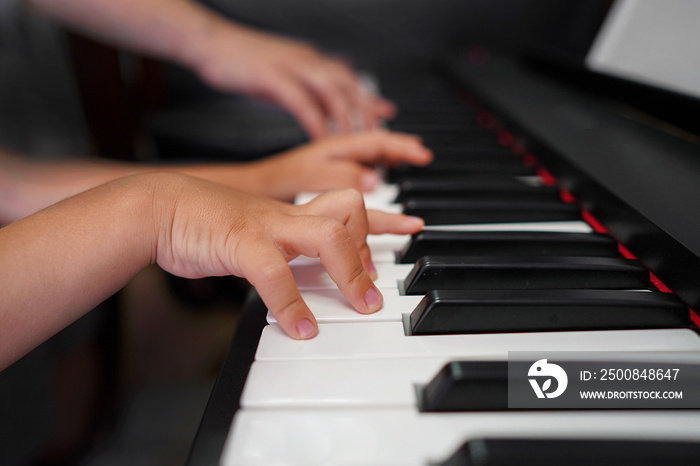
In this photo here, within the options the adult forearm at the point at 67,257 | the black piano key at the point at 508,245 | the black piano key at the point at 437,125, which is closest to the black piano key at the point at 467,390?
the black piano key at the point at 508,245

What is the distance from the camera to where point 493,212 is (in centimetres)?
70

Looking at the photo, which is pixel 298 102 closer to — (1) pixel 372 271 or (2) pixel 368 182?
(2) pixel 368 182

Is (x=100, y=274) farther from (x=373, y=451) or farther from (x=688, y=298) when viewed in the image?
(x=688, y=298)

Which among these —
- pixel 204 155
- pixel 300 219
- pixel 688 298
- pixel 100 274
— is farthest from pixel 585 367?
pixel 204 155

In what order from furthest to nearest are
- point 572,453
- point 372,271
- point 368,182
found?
point 368,182 → point 372,271 → point 572,453

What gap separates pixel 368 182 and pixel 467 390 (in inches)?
19.3

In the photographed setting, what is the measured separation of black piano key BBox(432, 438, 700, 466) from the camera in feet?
1.11

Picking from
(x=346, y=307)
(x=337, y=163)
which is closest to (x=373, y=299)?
(x=346, y=307)

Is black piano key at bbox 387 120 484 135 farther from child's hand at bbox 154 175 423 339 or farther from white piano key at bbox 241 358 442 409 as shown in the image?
white piano key at bbox 241 358 442 409

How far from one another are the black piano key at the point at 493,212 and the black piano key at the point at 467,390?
332 millimetres

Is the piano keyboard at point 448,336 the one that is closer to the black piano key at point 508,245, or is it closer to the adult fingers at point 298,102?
the black piano key at point 508,245

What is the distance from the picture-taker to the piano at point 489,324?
0.36 m

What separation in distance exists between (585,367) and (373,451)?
186 millimetres

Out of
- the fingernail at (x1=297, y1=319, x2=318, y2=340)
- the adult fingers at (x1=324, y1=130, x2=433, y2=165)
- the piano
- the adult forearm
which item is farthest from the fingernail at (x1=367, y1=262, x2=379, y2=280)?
the adult fingers at (x1=324, y1=130, x2=433, y2=165)
